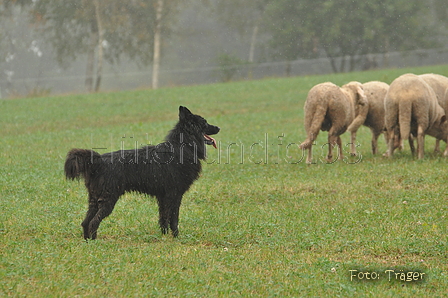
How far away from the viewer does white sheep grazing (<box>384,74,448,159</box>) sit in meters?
13.0

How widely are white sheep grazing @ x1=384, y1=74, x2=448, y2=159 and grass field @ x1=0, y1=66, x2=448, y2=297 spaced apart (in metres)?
0.78

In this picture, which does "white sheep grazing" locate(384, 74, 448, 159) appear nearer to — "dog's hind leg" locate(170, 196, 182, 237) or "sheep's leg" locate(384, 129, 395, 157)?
"sheep's leg" locate(384, 129, 395, 157)

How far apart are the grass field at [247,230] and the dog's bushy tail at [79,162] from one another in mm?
895

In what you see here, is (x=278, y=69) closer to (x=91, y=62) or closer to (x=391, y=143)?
(x=91, y=62)

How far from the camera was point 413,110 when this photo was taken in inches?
518

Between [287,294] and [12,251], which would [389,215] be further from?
[12,251]

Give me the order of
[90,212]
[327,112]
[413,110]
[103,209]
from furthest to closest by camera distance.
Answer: [327,112]
[413,110]
[90,212]
[103,209]

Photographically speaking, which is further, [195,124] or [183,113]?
[195,124]

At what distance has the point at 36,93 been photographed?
117 feet

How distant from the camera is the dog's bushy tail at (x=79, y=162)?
6.98m

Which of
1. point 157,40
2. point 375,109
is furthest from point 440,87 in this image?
point 157,40

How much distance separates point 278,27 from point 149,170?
45.0 metres

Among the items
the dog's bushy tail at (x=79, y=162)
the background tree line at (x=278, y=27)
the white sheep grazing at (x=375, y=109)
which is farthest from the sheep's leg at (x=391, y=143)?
the background tree line at (x=278, y=27)

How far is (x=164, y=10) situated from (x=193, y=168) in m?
38.6
